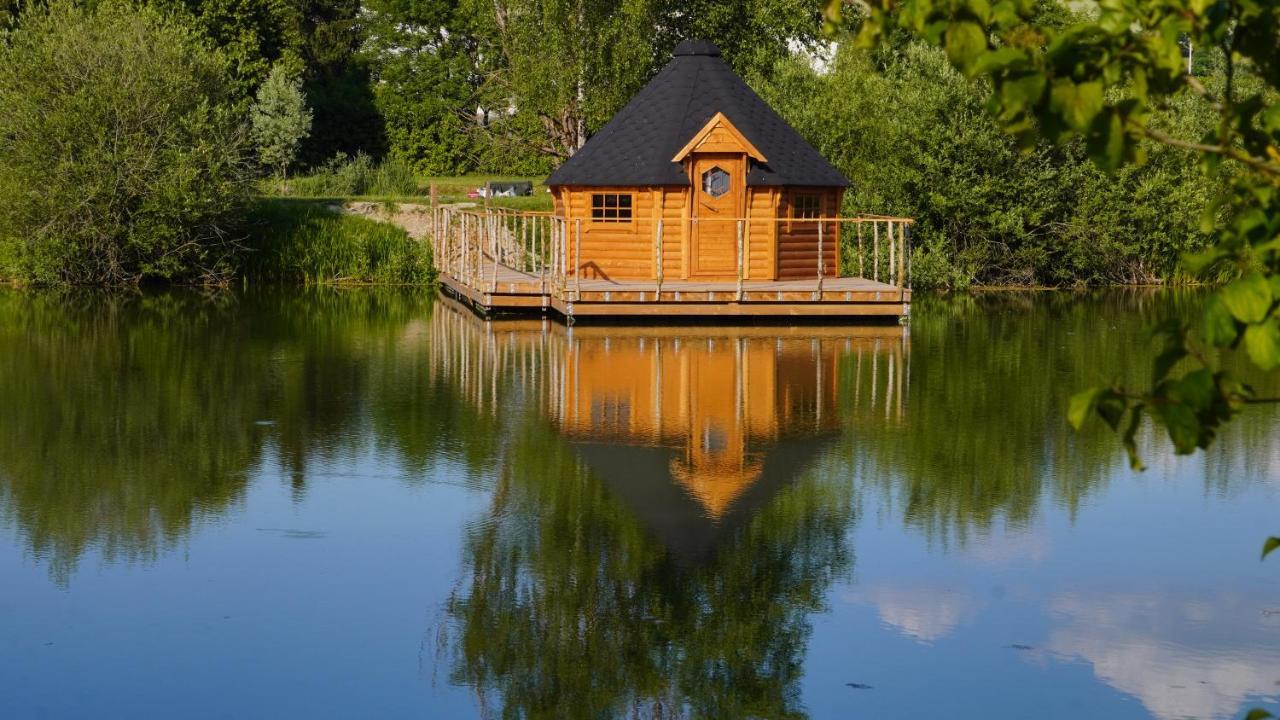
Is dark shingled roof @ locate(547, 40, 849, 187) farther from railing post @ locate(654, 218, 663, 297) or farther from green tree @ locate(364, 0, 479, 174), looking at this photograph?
green tree @ locate(364, 0, 479, 174)

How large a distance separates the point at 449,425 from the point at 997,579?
810 centimetres

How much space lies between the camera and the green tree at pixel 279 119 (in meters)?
55.5

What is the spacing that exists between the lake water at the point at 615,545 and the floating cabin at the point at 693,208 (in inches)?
296

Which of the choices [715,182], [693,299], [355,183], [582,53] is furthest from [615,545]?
[355,183]

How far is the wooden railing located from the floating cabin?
2.1 inches

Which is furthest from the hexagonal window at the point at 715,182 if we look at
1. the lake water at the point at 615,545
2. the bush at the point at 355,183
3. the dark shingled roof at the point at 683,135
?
the bush at the point at 355,183

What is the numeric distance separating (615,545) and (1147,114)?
26.3 feet

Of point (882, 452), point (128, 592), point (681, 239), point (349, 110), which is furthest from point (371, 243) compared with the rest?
point (128, 592)

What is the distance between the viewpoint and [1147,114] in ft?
16.9

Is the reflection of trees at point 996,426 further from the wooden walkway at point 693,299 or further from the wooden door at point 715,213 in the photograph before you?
the wooden door at point 715,213

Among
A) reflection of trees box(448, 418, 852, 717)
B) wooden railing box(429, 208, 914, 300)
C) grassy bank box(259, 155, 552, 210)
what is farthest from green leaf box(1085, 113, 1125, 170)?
grassy bank box(259, 155, 552, 210)

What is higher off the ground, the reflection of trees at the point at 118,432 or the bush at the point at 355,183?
the bush at the point at 355,183

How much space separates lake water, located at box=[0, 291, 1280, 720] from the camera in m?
9.57

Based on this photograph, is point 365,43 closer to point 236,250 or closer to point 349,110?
point 349,110
